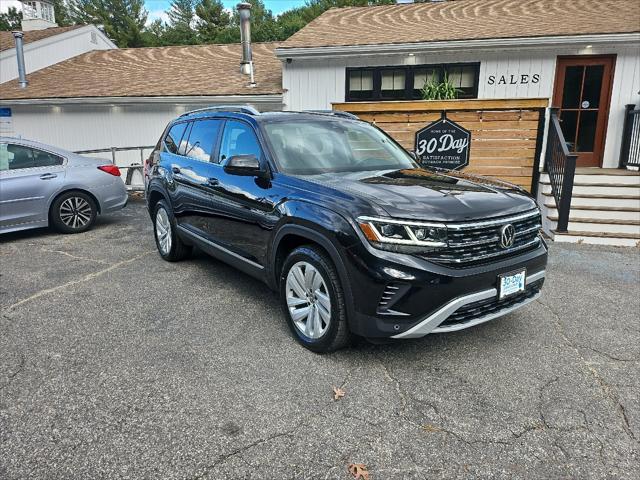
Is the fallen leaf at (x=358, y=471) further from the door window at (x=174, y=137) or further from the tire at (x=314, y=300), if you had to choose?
the door window at (x=174, y=137)

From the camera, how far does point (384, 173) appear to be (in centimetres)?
389

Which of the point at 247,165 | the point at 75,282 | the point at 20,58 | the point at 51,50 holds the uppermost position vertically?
the point at 51,50

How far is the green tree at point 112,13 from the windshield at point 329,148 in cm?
4289

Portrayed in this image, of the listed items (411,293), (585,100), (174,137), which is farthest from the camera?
(585,100)

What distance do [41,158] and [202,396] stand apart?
5858mm

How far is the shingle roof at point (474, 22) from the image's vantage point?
9914mm

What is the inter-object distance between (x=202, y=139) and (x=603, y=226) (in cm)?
578

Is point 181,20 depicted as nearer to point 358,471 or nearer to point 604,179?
point 604,179

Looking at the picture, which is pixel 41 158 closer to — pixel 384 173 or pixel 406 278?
pixel 384 173

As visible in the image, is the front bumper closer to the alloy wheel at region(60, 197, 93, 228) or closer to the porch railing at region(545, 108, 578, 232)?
the porch railing at region(545, 108, 578, 232)

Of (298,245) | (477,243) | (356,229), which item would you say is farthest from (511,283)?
(298,245)

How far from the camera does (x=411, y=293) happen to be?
9.52 feet

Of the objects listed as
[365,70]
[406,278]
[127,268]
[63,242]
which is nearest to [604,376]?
[406,278]

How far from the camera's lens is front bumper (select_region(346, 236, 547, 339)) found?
289 centimetres
